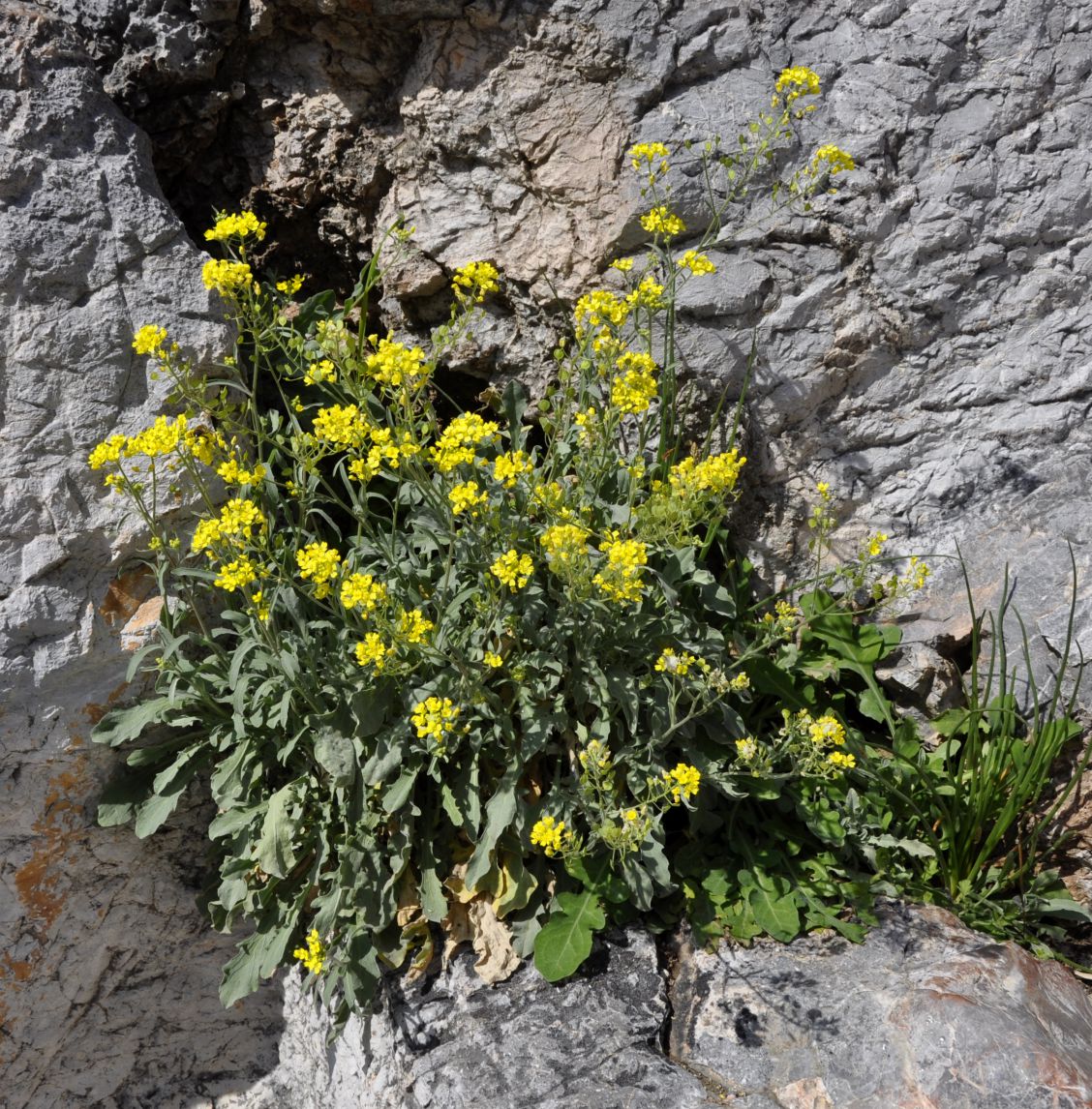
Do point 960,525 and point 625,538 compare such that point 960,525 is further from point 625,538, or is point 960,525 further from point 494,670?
point 494,670

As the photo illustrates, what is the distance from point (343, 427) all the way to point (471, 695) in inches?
33.0

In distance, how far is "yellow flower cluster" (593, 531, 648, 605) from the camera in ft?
8.59

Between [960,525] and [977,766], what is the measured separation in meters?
0.83

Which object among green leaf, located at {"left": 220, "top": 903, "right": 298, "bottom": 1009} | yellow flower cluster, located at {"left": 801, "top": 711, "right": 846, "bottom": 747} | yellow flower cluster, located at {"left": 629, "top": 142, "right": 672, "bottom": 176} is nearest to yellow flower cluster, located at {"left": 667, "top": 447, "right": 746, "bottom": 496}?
yellow flower cluster, located at {"left": 801, "top": 711, "right": 846, "bottom": 747}

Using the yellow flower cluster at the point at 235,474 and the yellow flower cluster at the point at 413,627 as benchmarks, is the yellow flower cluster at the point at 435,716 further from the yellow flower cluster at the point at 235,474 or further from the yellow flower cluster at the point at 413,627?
the yellow flower cluster at the point at 235,474

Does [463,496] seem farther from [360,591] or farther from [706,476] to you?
[706,476]

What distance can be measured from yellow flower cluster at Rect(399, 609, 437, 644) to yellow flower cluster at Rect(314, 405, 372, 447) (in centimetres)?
48

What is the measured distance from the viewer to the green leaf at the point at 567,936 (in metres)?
2.84

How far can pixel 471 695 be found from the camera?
2.89 metres

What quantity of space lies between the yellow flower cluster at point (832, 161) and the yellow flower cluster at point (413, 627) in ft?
6.36

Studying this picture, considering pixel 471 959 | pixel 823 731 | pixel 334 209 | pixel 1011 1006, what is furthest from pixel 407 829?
pixel 334 209

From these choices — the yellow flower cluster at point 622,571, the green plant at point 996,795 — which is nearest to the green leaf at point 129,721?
the yellow flower cluster at point 622,571

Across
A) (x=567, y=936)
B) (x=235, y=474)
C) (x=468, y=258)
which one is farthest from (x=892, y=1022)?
(x=468, y=258)

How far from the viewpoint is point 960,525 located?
3.46m
